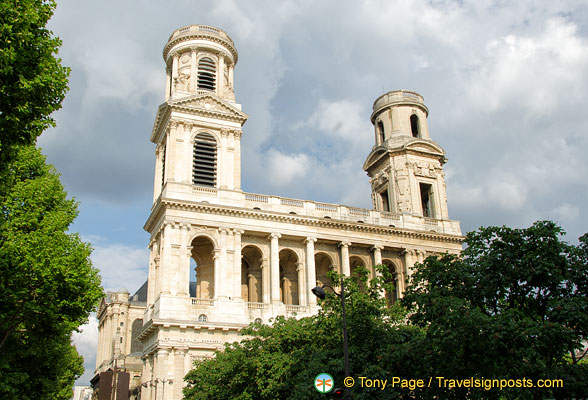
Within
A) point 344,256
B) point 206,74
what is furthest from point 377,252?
point 206,74

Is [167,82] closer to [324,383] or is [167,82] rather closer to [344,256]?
[344,256]

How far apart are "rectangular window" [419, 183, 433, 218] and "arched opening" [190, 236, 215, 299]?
799 inches

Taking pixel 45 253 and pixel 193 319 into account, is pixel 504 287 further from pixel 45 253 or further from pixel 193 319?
pixel 193 319

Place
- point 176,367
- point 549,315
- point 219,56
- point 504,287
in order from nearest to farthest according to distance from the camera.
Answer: point 549,315 → point 504,287 → point 176,367 → point 219,56

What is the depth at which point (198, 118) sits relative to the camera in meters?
42.5

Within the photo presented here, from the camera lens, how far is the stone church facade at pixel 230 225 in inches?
1430

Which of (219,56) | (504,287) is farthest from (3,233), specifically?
(219,56)

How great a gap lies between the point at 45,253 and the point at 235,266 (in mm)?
16735

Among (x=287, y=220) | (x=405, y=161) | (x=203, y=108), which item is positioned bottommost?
(x=287, y=220)

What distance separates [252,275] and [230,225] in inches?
222

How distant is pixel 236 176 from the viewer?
4169 cm

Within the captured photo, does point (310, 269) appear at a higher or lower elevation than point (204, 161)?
lower

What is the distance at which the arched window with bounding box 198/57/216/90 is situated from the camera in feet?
151

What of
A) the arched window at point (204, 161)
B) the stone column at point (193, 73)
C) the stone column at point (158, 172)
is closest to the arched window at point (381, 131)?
the arched window at point (204, 161)
